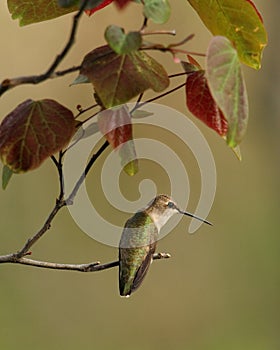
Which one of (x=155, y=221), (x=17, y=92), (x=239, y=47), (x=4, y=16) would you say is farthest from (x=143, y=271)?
(x=4, y=16)

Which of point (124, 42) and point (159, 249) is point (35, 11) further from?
point (159, 249)

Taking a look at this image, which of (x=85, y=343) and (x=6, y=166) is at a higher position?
(x=6, y=166)

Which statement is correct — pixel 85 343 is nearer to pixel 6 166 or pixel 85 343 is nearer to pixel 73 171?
pixel 73 171

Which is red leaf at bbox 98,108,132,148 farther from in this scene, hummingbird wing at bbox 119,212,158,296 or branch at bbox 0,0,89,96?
hummingbird wing at bbox 119,212,158,296

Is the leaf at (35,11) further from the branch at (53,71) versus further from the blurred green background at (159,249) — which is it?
the blurred green background at (159,249)

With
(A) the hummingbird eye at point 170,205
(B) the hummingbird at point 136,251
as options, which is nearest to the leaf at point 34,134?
(B) the hummingbird at point 136,251

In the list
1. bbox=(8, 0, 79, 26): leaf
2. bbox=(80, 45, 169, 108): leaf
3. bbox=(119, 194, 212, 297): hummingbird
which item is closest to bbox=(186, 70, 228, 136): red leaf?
bbox=(80, 45, 169, 108): leaf
